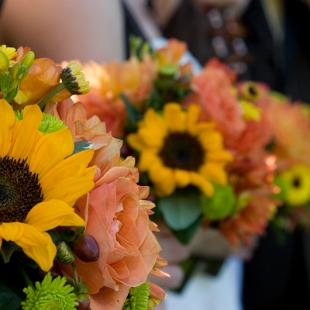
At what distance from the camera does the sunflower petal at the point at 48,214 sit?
473 mm

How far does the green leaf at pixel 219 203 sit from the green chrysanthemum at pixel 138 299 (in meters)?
0.51

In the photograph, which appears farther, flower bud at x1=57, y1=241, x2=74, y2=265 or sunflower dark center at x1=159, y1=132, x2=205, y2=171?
sunflower dark center at x1=159, y1=132, x2=205, y2=171

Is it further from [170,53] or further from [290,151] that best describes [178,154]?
[290,151]

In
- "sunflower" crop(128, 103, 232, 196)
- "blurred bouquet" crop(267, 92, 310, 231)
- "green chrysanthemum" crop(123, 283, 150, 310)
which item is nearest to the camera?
"green chrysanthemum" crop(123, 283, 150, 310)

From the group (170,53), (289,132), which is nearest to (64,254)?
(170,53)

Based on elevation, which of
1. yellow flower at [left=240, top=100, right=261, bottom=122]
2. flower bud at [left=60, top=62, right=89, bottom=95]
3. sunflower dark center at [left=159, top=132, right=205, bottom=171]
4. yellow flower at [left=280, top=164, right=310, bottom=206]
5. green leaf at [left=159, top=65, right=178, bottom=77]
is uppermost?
flower bud at [left=60, top=62, right=89, bottom=95]

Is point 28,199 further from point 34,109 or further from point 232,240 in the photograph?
point 232,240

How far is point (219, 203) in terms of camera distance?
1.12 metres

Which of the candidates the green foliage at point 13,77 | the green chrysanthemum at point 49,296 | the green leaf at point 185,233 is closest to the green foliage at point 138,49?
the green leaf at point 185,233

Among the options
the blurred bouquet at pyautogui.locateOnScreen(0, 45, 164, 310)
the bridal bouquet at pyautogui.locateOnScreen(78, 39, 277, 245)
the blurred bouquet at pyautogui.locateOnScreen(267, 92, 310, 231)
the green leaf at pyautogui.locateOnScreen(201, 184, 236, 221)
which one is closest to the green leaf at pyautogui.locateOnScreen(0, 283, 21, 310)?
the blurred bouquet at pyautogui.locateOnScreen(0, 45, 164, 310)

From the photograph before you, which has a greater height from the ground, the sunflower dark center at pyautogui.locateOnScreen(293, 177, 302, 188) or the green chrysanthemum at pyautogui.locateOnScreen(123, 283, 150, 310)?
the green chrysanthemum at pyautogui.locateOnScreen(123, 283, 150, 310)

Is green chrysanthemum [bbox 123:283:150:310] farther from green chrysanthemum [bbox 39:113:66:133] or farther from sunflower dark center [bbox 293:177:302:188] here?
sunflower dark center [bbox 293:177:302:188]

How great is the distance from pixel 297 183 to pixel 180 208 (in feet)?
1.41

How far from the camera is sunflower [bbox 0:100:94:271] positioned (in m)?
0.48
